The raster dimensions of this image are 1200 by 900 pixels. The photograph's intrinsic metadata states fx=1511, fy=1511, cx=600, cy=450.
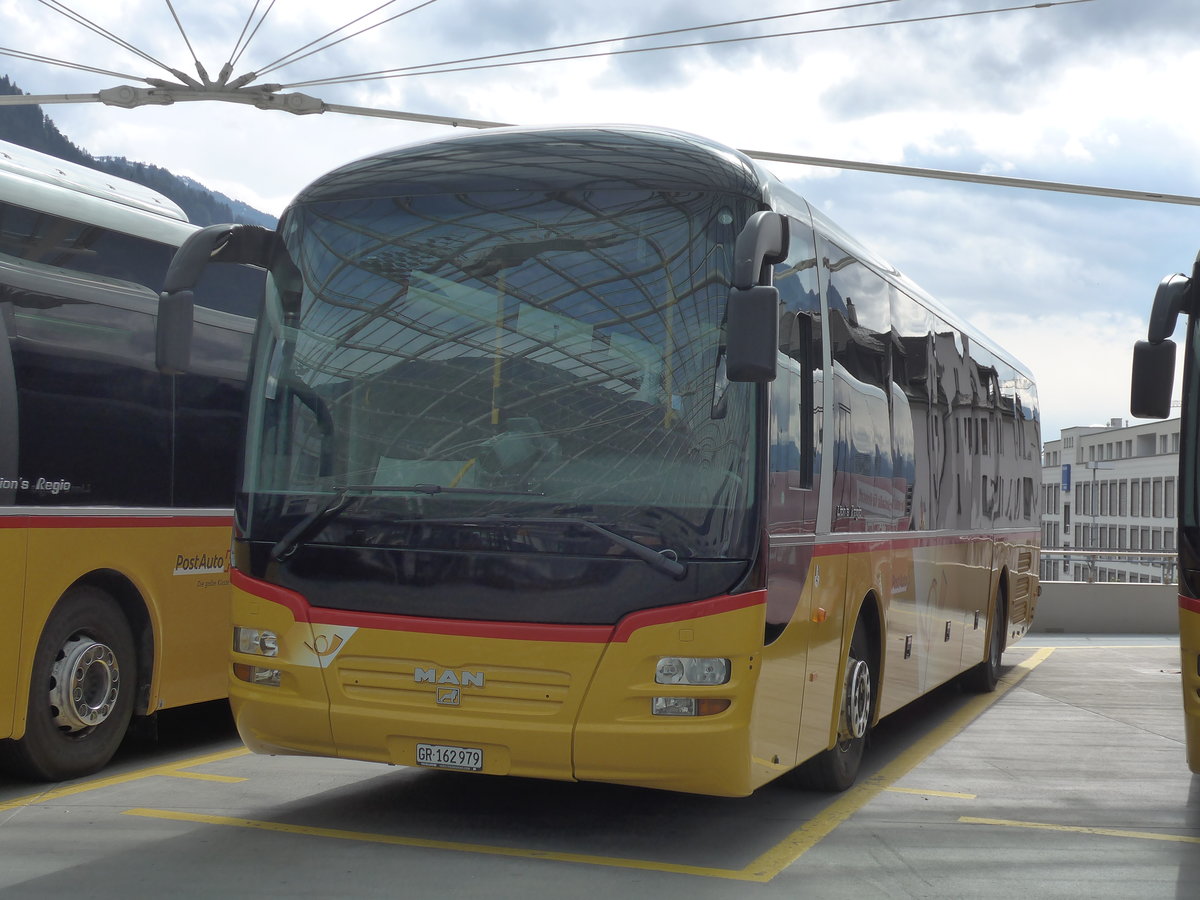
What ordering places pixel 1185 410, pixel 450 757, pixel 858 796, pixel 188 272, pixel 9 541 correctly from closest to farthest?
pixel 450 757 < pixel 188 272 < pixel 1185 410 < pixel 9 541 < pixel 858 796

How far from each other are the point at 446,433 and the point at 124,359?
3.18m

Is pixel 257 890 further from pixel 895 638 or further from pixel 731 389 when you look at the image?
pixel 895 638

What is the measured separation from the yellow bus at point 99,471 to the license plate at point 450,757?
8.82ft

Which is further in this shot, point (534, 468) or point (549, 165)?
point (549, 165)

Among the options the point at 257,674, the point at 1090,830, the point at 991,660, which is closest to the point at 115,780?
the point at 257,674

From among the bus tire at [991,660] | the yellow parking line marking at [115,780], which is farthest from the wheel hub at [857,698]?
the bus tire at [991,660]

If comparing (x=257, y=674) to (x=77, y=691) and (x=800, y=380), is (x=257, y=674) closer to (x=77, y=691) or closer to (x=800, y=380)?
(x=77, y=691)

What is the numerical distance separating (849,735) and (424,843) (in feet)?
9.12

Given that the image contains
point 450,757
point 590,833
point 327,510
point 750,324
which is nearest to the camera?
point 750,324

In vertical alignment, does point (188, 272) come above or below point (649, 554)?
above

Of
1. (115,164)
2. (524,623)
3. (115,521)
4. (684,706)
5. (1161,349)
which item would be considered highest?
(115,164)

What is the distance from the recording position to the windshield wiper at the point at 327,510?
6.70m

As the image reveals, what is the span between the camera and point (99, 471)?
8688 millimetres

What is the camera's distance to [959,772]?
9586 mm
